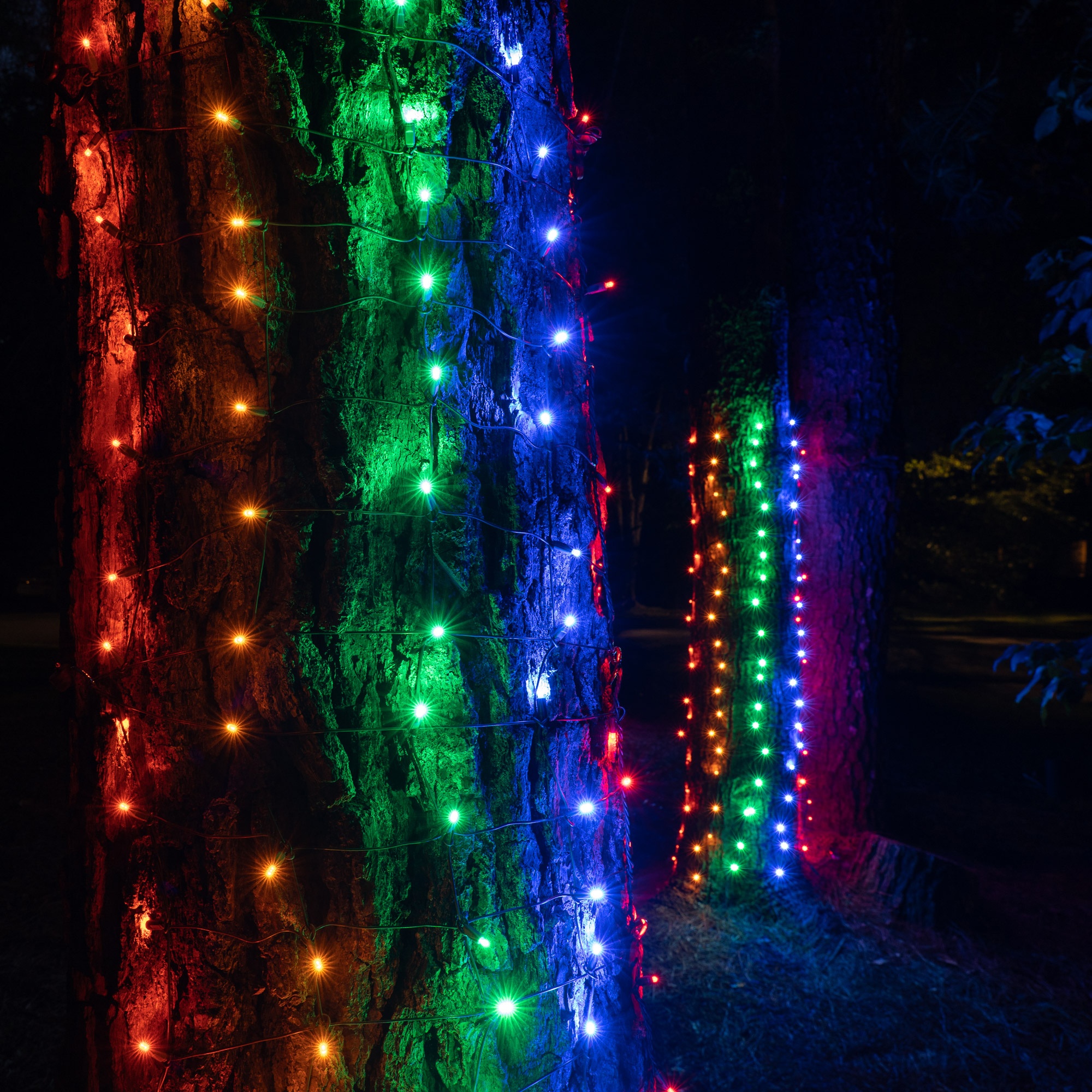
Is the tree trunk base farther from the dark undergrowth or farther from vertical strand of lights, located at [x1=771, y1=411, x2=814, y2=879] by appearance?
vertical strand of lights, located at [x1=771, y1=411, x2=814, y2=879]

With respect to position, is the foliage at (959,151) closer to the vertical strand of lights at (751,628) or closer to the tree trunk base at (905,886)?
the vertical strand of lights at (751,628)

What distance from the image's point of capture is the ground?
2.93 m

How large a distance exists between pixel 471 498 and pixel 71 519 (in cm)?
83

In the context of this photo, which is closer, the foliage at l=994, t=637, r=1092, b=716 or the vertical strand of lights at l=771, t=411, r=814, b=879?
the foliage at l=994, t=637, r=1092, b=716

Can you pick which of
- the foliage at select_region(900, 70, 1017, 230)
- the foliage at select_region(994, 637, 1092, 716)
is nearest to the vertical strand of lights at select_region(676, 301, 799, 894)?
the foliage at select_region(994, 637, 1092, 716)

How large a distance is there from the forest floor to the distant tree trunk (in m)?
0.44

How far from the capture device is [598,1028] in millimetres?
1720

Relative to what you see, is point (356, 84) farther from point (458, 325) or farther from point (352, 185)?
point (458, 325)

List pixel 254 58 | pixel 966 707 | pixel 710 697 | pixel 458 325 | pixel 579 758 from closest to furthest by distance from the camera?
1. pixel 254 58
2. pixel 458 325
3. pixel 579 758
4. pixel 710 697
5. pixel 966 707

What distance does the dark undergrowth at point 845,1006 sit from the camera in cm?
Result: 292

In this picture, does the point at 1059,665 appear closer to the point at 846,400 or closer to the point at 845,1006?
the point at 845,1006

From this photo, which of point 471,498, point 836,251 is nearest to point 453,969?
point 471,498

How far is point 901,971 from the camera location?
11.9 ft

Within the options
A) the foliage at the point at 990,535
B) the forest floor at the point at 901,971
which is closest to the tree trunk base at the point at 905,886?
the forest floor at the point at 901,971
